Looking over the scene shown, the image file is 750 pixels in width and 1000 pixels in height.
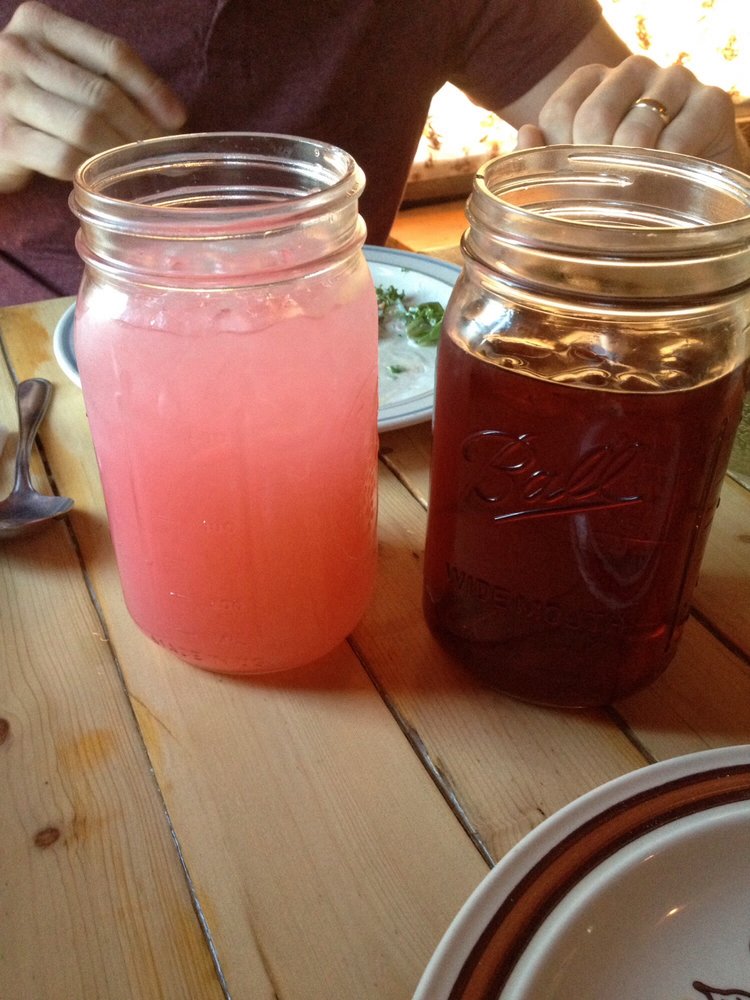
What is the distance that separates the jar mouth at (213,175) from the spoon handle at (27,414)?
0.25 metres

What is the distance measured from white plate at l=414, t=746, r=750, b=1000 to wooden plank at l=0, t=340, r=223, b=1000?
0.12 metres

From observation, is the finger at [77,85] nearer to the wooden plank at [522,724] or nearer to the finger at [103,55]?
the finger at [103,55]

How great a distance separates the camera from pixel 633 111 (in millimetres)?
683

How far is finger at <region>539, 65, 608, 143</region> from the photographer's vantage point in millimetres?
696

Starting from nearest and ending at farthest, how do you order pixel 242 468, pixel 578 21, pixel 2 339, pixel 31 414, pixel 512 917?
pixel 512 917, pixel 242 468, pixel 31 414, pixel 2 339, pixel 578 21

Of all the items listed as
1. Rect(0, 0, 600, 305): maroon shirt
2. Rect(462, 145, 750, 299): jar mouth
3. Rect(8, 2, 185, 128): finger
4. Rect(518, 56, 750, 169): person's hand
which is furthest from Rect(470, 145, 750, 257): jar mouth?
Rect(0, 0, 600, 305): maroon shirt

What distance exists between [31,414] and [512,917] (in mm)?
563

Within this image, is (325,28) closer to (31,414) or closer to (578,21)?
(578,21)

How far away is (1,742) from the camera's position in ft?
1.51

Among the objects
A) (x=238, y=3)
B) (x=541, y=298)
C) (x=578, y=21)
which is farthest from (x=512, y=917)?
(x=578, y=21)

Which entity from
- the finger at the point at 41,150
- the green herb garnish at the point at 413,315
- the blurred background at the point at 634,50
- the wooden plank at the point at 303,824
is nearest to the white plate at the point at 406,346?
the green herb garnish at the point at 413,315

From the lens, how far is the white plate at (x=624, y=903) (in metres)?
0.32

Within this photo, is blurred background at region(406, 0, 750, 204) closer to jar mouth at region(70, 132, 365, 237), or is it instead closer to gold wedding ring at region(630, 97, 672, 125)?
gold wedding ring at region(630, 97, 672, 125)

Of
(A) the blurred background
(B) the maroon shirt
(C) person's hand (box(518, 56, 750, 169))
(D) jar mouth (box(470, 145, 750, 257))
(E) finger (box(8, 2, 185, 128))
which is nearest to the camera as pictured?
(D) jar mouth (box(470, 145, 750, 257))
